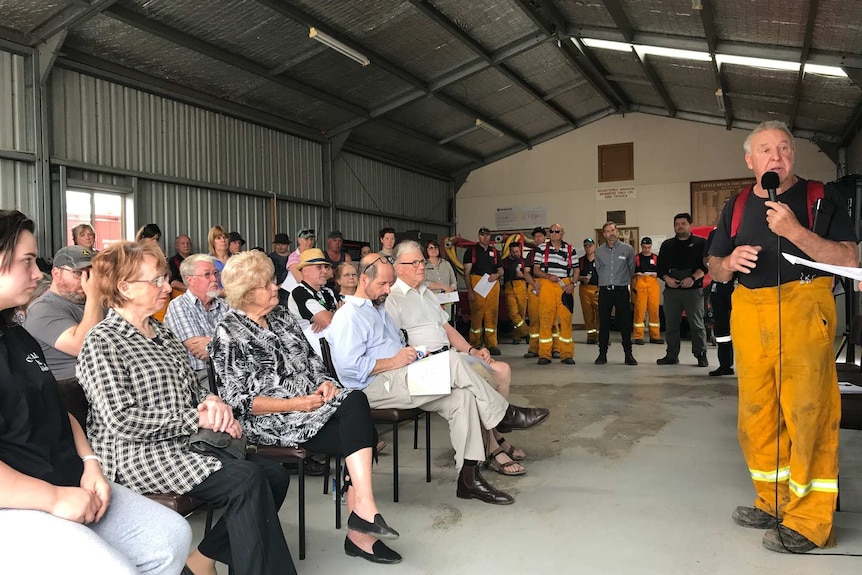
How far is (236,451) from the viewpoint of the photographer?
81.2 inches

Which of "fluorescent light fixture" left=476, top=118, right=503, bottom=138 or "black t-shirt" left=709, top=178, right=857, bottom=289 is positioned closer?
"black t-shirt" left=709, top=178, right=857, bottom=289

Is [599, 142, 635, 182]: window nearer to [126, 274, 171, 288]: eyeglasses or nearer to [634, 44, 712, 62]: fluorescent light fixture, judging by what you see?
[634, 44, 712, 62]: fluorescent light fixture

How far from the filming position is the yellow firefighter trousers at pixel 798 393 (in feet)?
7.88

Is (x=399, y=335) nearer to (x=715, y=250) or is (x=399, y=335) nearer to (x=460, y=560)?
(x=460, y=560)

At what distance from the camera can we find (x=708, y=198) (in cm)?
1269

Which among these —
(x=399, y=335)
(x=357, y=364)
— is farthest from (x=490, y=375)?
(x=357, y=364)

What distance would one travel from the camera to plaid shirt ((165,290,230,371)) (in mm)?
3207

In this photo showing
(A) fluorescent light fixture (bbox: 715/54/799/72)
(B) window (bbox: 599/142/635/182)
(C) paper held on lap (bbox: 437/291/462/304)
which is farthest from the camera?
(B) window (bbox: 599/142/635/182)

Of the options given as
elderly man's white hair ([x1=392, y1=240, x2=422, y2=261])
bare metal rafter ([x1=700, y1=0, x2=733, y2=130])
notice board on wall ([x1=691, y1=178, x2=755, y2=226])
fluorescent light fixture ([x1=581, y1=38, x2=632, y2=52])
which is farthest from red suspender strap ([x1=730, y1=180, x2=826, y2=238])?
notice board on wall ([x1=691, y1=178, x2=755, y2=226])

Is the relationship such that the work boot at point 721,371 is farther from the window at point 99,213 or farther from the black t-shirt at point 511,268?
the window at point 99,213

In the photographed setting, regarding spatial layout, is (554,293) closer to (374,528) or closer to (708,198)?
(374,528)

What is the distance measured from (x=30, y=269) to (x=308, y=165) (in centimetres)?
934

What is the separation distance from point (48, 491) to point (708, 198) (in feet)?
42.9

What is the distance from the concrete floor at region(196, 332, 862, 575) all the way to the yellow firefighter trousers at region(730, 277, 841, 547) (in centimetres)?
20
